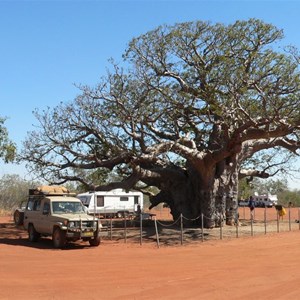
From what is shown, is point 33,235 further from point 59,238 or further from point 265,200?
point 265,200

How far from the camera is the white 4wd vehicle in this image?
17594mm

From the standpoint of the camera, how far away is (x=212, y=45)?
921 inches

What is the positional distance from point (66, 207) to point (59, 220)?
50.1 inches

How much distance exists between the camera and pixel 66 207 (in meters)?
19.2

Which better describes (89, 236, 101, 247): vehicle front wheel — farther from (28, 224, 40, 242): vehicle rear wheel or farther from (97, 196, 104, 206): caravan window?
(97, 196, 104, 206): caravan window

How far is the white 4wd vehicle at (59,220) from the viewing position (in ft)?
57.7

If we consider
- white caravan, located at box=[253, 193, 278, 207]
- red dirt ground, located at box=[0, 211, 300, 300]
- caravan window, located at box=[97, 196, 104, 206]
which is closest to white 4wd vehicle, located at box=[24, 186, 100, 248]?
red dirt ground, located at box=[0, 211, 300, 300]

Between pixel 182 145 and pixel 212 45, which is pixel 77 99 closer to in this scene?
pixel 182 145

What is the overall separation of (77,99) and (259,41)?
9814 millimetres

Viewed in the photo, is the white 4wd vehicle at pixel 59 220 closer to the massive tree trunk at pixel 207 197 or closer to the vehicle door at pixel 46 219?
the vehicle door at pixel 46 219

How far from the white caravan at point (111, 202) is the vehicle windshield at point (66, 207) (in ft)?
68.8

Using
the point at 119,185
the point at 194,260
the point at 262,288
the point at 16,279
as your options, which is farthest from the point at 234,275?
the point at 119,185

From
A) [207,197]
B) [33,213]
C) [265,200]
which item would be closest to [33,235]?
[33,213]

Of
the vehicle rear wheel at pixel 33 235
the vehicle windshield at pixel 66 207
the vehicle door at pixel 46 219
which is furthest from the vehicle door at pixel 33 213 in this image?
the vehicle windshield at pixel 66 207
